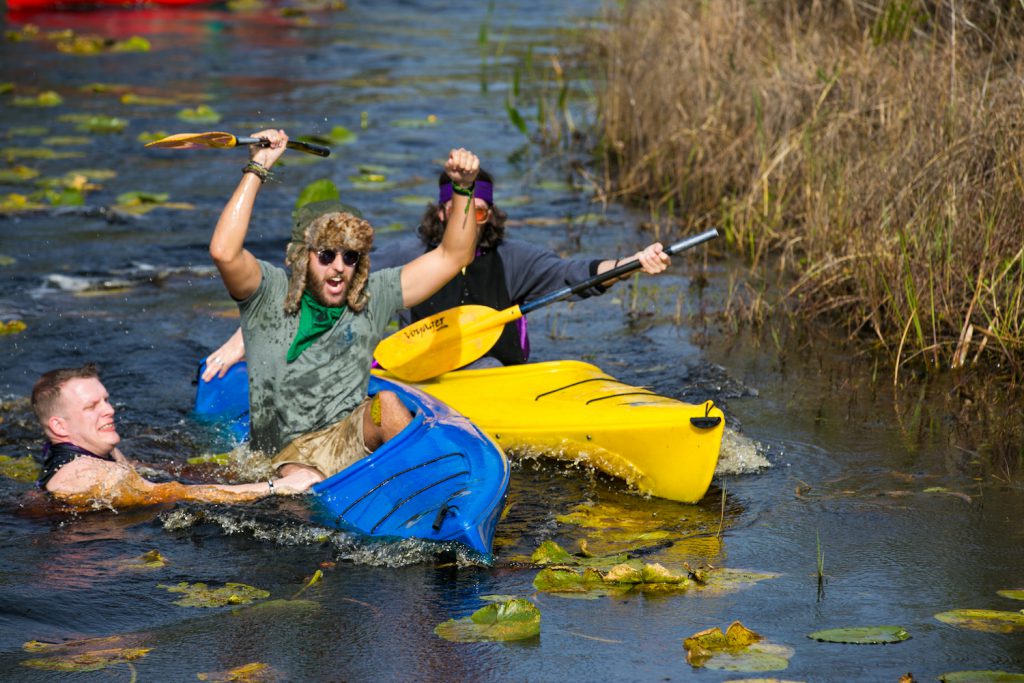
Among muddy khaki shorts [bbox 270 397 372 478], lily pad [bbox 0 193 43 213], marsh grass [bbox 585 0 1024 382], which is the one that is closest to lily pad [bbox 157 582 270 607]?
muddy khaki shorts [bbox 270 397 372 478]

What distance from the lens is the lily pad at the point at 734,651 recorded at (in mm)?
3621

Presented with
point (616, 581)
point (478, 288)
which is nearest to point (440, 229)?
point (478, 288)

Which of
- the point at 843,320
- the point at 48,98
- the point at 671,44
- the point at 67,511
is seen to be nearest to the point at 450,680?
the point at 67,511

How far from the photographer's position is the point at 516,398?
572 cm

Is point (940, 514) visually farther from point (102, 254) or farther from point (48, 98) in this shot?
point (48, 98)

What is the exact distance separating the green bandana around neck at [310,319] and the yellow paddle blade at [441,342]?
98 centimetres

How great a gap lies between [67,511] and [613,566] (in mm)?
2037

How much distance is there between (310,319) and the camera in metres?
4.92

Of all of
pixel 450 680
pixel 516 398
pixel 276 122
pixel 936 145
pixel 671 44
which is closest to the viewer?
pixel 450 680

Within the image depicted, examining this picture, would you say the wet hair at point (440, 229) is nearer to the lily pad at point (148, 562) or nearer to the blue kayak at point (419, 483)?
the blue kayak at point (419, 483)

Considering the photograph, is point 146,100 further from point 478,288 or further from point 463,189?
point 463,189

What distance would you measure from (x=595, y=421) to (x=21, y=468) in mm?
2305

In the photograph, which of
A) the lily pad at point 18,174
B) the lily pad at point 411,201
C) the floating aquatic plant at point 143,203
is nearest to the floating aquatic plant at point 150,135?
the lily pad at point 18,174

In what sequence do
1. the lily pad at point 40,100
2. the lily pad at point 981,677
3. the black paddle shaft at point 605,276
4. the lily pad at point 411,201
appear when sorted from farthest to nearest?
the lily pad at point 40,100
the lily pad at point 411,201
the black paddle shaft at point 605,276
the lily pad at point 981,677
